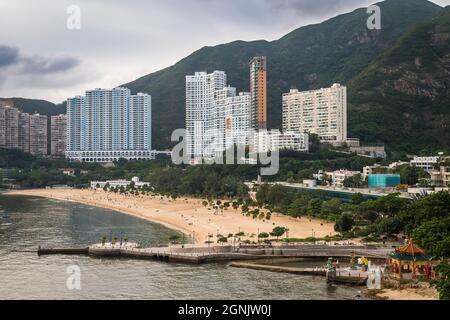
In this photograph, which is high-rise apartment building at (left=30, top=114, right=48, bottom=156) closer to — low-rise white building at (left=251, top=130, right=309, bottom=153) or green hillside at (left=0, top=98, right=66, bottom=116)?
green hillside at (left=0, top=98, right=66, bottom=116)

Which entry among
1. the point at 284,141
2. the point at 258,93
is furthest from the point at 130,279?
the point at 258,93

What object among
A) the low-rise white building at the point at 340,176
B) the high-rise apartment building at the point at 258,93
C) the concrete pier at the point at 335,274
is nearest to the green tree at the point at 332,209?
the low-rise white building at the point at 340,176

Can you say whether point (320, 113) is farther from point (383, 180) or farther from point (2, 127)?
point (2, 127)

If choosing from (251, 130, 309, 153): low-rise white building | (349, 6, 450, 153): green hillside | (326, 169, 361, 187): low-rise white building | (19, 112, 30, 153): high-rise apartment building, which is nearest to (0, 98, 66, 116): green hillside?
(19, 112, 30, 153): high-rise apartment building

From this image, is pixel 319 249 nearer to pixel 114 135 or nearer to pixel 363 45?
pixel 114 135

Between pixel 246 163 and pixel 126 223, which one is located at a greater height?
pixel 246 163

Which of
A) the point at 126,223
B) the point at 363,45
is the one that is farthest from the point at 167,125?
the point at 126,223
